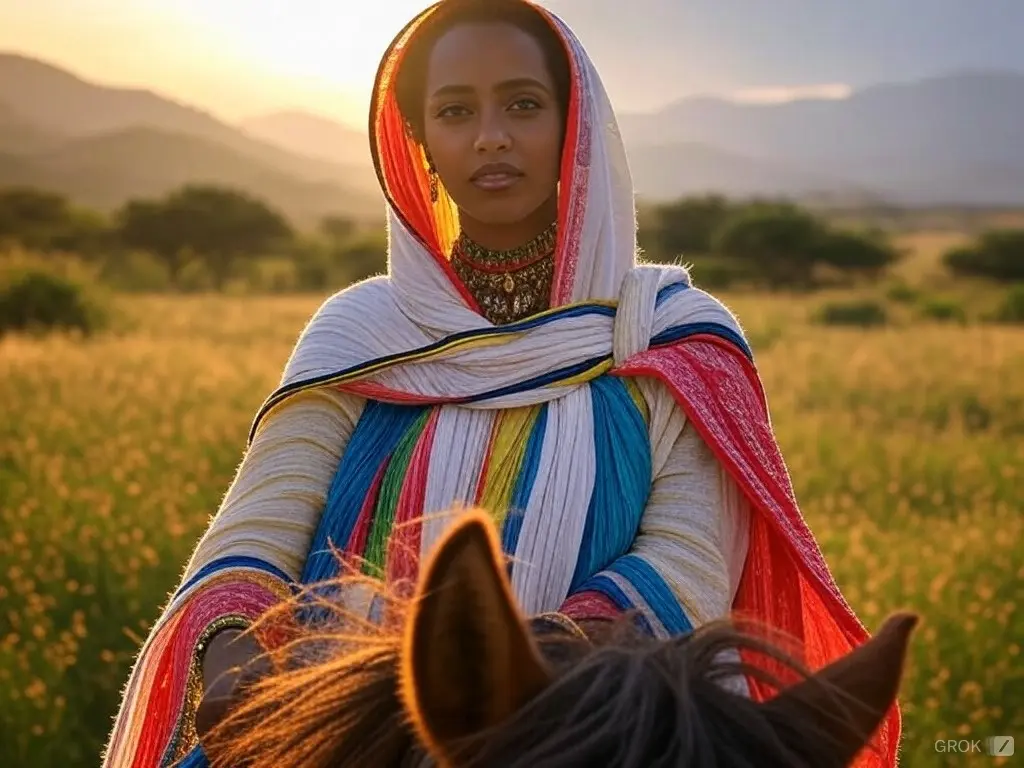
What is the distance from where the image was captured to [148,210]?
1282 inches

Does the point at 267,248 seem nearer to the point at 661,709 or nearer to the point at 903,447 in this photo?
the point at 903,447

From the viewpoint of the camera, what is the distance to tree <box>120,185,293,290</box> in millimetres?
32438

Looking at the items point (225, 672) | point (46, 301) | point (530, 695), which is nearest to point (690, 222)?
point (46, 301)

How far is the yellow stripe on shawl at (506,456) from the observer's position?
79.2 inches

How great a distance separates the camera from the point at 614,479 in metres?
2.00

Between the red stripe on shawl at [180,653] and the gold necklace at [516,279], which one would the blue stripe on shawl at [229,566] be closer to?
the red stripe on shawl at [180,653]

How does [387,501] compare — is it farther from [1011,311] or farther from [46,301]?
[1011,311]

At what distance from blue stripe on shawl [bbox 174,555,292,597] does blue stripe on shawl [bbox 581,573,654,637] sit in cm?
53

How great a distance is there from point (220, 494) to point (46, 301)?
27.9 ft

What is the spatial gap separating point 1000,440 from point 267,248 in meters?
29.2

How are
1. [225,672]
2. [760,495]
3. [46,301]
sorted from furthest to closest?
[46,301], [760,495], [225,672]

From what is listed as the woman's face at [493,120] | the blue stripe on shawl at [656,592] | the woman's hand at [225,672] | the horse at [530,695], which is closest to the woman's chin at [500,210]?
the woman's face at [493,120]

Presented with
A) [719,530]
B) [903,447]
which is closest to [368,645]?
[719,530]

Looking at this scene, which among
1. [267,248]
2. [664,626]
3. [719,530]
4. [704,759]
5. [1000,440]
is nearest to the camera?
[704,759]
